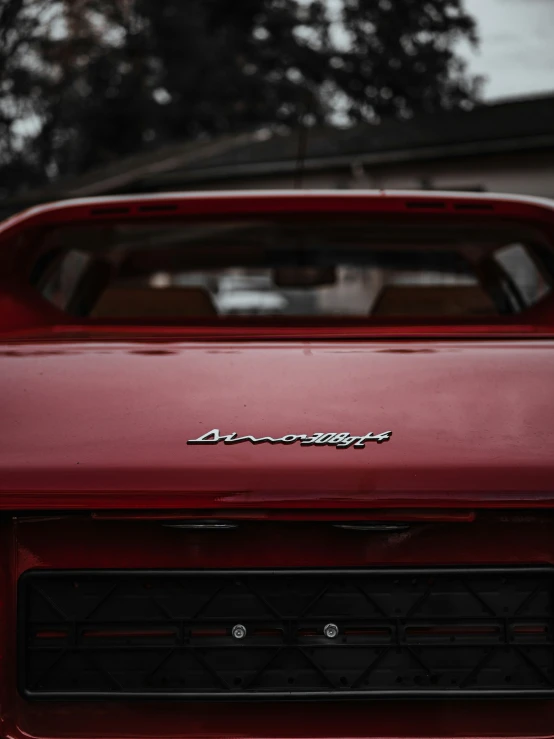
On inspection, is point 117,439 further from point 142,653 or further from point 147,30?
point 147,30

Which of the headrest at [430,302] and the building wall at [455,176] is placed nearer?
the headrest at [430,302]

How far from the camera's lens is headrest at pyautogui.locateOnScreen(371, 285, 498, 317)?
151 inches

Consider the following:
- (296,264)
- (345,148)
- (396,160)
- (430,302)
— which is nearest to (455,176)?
(396,160)

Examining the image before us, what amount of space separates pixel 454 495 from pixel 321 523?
27 cm

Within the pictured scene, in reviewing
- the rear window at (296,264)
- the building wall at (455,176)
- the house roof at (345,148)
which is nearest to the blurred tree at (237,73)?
the house roof at (345,148)

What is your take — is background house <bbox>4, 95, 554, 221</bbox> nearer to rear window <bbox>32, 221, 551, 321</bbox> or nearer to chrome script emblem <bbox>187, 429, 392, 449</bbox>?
rear window <bbox>32, 221, 551, 321</bbox>

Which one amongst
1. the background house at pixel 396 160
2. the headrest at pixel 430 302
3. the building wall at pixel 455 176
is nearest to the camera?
the headrest at pixel 430 302

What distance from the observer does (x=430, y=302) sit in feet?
12.7

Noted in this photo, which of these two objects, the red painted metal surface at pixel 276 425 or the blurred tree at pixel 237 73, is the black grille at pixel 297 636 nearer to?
the red painted metal surface at pixel 276 425

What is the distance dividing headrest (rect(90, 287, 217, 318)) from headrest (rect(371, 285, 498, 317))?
0.68 m

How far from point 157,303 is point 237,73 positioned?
5035 centimetres

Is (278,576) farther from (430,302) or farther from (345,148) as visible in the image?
(345,148)

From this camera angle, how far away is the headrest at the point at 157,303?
397 cm

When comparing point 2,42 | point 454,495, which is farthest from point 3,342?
point 2,42
